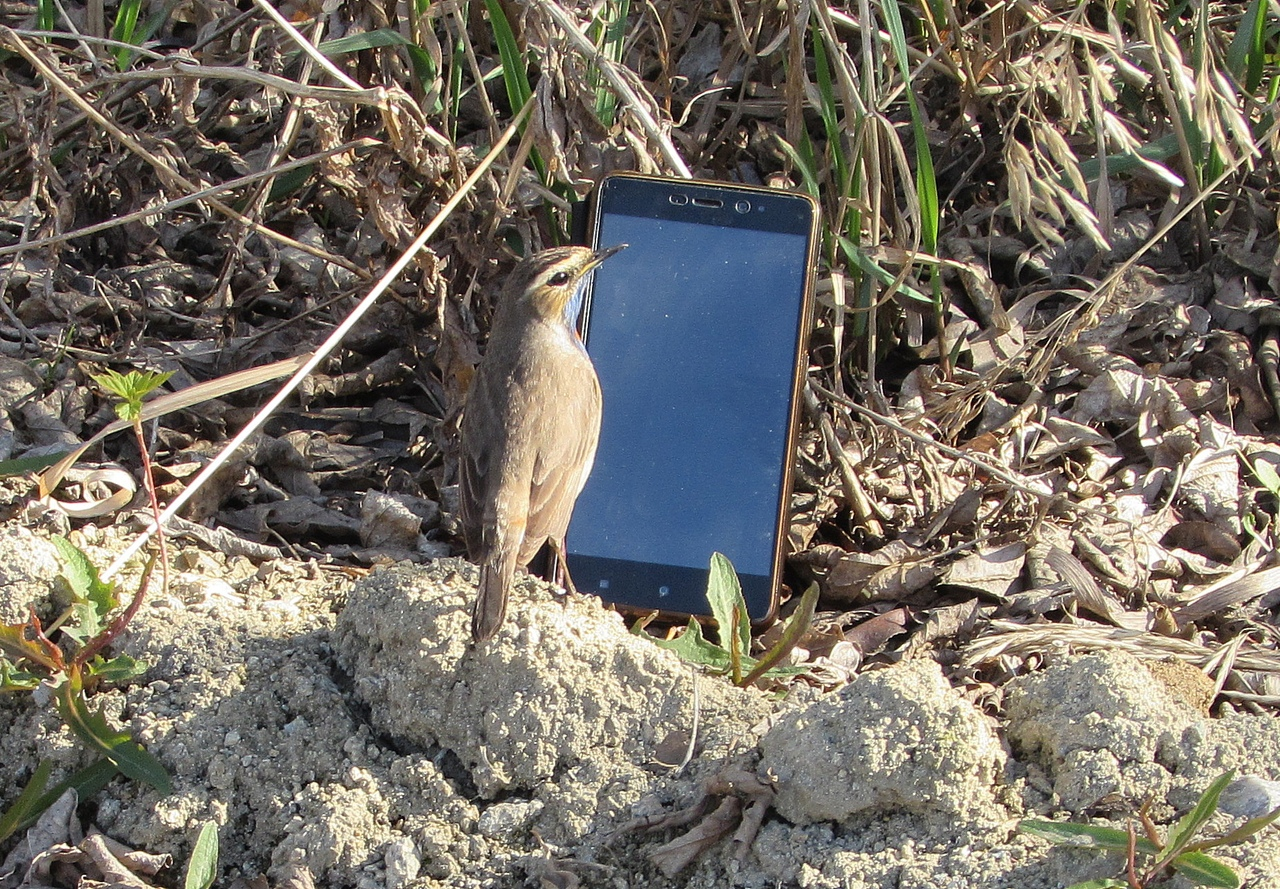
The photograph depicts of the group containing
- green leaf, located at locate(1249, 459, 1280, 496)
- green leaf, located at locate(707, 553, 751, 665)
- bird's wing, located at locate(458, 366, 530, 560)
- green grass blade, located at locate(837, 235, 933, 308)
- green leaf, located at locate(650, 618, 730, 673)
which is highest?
green grass blade, located at locate(837, 235, 933, 308)

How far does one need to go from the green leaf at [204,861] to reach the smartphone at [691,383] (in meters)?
1.79

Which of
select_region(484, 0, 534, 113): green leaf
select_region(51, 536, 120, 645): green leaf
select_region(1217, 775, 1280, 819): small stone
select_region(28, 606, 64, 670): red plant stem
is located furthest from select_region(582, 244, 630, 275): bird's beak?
select_region(1217, 775, 1280, 819): small stone

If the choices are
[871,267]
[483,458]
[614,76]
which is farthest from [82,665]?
[871,267]

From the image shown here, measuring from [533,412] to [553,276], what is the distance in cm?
46

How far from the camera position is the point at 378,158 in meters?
5.01

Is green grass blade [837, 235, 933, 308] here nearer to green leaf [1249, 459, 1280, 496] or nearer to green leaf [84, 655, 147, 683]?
green leaf [1249, 459, 1280, 496]

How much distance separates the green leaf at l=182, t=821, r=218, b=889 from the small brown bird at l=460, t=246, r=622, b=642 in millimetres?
1281

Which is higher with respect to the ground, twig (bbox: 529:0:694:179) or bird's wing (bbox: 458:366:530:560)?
twig (bbox: 529:0:694:179)

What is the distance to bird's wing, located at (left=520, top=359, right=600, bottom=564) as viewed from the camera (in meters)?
4.35

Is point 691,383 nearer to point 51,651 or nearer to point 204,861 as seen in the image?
point 51,651

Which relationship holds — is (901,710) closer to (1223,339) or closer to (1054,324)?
(1054,324)

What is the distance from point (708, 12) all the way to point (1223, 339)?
246 cm

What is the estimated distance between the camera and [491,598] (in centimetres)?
352

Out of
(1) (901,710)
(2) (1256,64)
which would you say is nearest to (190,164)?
(1) (901,710)
